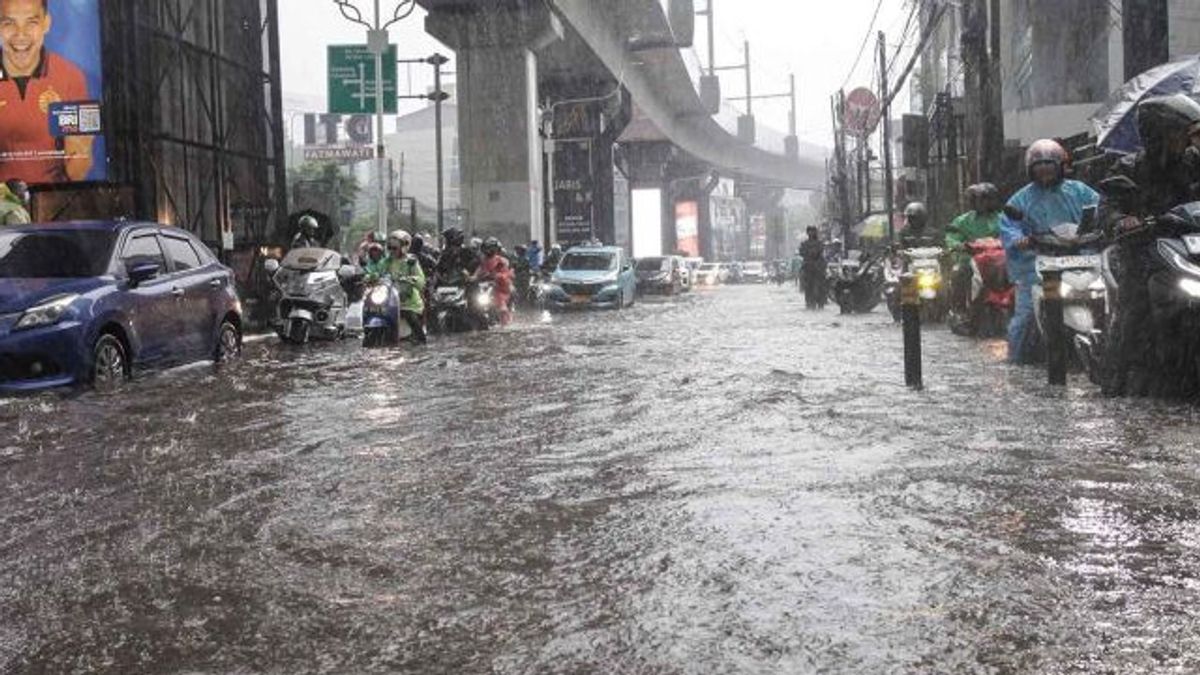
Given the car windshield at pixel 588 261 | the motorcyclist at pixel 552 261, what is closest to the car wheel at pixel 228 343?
the car windshield at pixel 588 261

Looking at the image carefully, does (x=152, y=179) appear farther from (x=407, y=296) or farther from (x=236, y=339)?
(x=236, y=339)

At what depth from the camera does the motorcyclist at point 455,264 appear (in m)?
17.6

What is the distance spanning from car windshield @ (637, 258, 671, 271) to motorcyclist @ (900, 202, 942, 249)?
25.0 meters

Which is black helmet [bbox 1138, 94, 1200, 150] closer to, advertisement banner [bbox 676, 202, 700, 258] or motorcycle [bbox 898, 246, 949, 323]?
motorcycle [bbox 898, 246, 949, 323]

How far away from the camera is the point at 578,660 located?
9.77 feet

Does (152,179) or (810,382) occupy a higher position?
(152,179)

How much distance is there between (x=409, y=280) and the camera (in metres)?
15.3

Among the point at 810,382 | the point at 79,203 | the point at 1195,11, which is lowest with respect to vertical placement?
the point at 810,382

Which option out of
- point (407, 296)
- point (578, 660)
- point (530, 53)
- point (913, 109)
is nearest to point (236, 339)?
point (407, 296)

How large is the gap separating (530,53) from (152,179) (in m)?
14.3

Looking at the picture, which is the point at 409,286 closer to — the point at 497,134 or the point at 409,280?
the point at 409,280

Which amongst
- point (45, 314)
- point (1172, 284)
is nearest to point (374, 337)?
point (45, 314)

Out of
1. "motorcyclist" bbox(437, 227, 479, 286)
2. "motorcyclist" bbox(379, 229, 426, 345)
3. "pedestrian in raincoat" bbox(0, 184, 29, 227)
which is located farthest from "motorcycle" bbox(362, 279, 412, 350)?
"pedestrian in raincoat" bbox(0, 184, 29, 227)

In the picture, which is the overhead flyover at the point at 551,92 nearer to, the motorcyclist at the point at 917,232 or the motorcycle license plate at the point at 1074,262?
the motorcyclist at the point at 917,232
